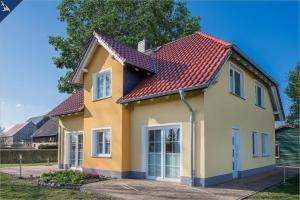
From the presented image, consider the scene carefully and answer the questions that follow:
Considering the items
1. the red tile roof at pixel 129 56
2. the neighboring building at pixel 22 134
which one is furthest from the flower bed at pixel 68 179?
the neighboring building at pixel 22 134

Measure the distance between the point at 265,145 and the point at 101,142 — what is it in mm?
10442

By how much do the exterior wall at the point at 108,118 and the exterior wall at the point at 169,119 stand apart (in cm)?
44

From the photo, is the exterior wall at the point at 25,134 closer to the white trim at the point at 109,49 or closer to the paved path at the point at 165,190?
the white trim at the point at 109,49

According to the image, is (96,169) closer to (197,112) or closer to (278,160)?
(197,112)

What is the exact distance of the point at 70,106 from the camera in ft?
63.9

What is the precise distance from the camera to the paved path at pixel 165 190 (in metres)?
9.72

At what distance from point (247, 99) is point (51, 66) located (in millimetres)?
20017

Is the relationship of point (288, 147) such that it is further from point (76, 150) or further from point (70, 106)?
point (70, 106)

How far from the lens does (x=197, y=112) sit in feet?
39.1

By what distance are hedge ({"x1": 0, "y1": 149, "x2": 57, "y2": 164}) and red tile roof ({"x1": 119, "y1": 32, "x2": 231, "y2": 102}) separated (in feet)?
57.6

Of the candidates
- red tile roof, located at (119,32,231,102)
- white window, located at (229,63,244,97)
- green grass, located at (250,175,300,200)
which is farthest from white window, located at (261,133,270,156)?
red tile roof, located at (119,32,231,102)

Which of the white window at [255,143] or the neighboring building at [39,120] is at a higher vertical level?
the neighboring building at [39,120]

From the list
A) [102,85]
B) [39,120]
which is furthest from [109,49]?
[39,120]

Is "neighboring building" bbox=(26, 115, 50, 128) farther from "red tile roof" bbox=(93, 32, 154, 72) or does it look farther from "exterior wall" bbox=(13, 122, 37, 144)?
"red tile roof" bbox=(93, 32, 154, 72)
